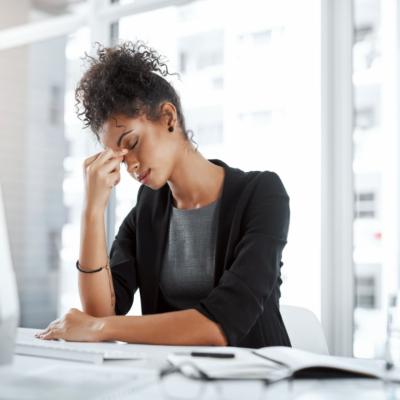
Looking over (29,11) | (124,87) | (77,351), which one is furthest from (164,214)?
(29,11)

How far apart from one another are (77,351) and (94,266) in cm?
53

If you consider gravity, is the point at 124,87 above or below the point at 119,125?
above

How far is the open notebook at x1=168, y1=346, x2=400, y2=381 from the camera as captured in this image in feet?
2.50

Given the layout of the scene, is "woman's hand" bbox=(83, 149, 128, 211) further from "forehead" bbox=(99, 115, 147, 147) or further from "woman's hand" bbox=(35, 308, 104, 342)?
"woman's hand" bbox=(35, 308, 104, 342)

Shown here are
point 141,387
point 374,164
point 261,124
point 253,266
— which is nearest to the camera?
point 141,387

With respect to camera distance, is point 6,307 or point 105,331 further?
point 105,331

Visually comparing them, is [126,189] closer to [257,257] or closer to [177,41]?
[177,41]

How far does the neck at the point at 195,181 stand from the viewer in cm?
157

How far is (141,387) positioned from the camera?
0.73 m

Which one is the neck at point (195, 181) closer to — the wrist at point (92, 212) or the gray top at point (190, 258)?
the gray top at point (190, 258)

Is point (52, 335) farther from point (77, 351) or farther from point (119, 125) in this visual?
point (119, 125)

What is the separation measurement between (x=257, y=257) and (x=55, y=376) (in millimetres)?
639

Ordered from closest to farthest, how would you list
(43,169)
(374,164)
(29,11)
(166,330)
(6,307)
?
1. (6,307)
2. (166,330)
3. (374,164)
4. (43,169)
5. (29,11)

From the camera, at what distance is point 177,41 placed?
8.94 feet
